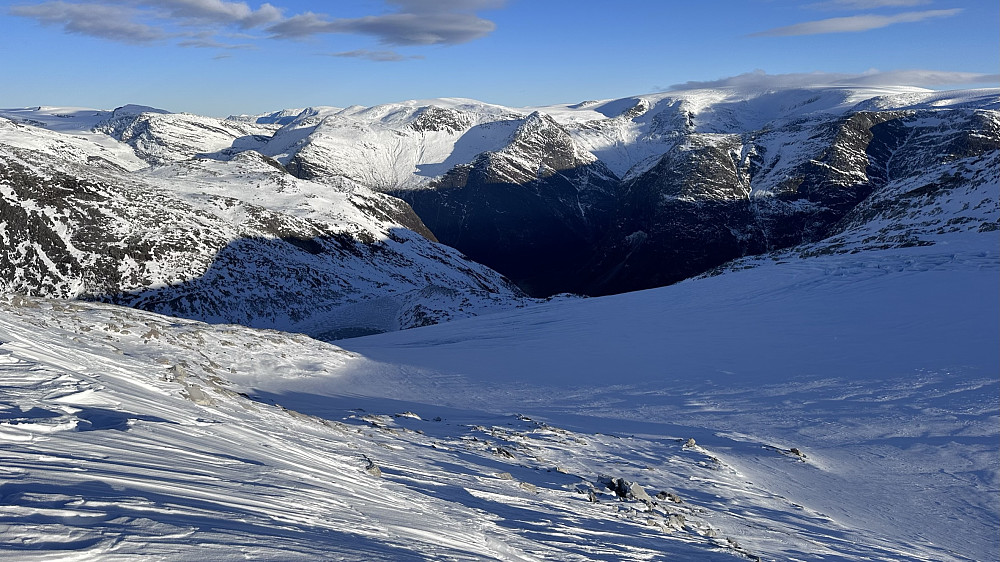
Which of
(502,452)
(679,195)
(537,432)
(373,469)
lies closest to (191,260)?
(537,432)

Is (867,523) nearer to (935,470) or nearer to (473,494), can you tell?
(935,470)

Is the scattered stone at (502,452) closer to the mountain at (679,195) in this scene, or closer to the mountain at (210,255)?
the mountain at (210,255)

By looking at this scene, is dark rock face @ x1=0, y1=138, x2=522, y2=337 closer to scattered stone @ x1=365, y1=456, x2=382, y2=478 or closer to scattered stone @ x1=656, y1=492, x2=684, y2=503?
scattered stone @ x1=656, y1=492, x2=684, y2=503

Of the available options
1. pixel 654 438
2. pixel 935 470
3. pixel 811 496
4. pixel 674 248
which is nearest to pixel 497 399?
pixel 654 438

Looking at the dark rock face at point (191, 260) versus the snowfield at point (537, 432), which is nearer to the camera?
the snowfield at point (537, 432)

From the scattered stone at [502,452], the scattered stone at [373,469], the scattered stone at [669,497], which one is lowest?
the scattered stone at [669,497]

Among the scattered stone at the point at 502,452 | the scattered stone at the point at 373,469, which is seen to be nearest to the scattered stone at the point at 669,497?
the scattered stone at the point at 502,452

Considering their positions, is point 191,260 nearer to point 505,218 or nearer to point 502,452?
point 502,452
